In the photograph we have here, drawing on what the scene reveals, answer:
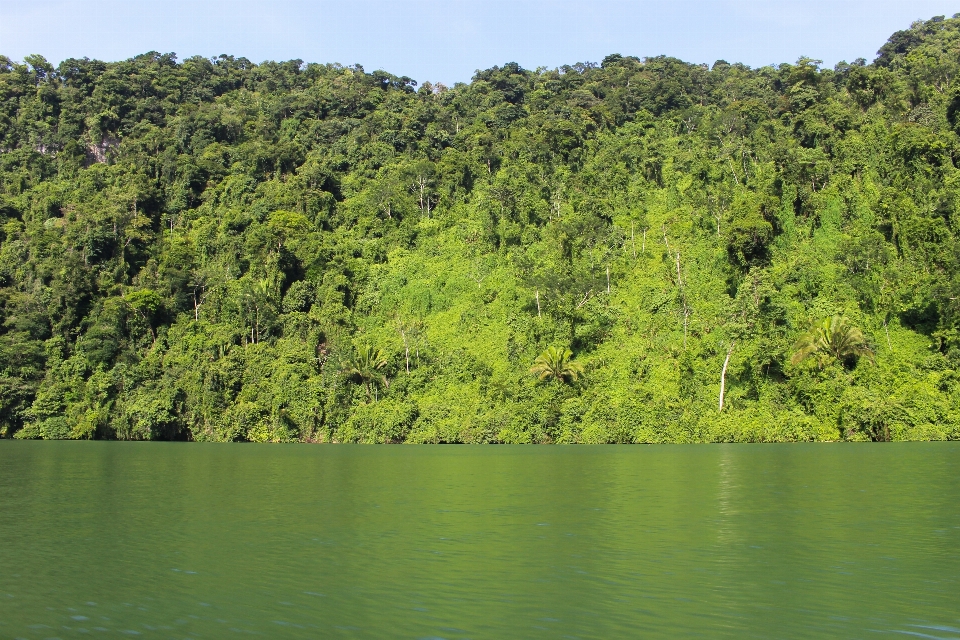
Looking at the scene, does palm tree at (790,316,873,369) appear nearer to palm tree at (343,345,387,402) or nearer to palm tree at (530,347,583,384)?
palm tree at (530,347,583,384)

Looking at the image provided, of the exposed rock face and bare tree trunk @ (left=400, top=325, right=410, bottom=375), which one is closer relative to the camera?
bare tree trunk @ (left=400, top=325, right=410, bottom=375)

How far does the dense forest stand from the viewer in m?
48.4

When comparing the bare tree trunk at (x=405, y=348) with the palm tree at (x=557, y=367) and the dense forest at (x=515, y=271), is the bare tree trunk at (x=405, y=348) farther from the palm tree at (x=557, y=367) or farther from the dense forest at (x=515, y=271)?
the palm tree at (x=557, y=367)

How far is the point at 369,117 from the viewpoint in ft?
297

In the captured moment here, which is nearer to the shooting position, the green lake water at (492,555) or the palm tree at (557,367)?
the green lake water at (492,555)

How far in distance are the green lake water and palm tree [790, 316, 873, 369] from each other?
2040cm

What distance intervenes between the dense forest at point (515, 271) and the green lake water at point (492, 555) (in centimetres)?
2324

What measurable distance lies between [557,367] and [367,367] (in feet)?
46.6

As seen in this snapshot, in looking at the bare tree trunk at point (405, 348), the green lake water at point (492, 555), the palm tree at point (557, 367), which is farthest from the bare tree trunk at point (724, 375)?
the bare tree trunk at point (405, 348)

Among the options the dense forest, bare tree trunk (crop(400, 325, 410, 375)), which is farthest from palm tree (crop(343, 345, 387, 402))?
bare tree trunk (crop(400, 325, 410, 375))

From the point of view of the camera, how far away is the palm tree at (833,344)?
45500 millimetres

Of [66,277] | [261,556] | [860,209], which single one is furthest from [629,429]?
[66,277]

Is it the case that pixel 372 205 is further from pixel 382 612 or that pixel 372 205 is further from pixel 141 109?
pixel 382 612

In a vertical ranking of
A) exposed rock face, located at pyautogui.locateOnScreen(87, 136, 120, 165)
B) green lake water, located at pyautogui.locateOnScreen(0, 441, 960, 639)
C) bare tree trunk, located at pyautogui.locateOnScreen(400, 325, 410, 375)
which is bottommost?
green lake water, located at pyautogui.locateOnScreen(0, 441, 960, 639)
